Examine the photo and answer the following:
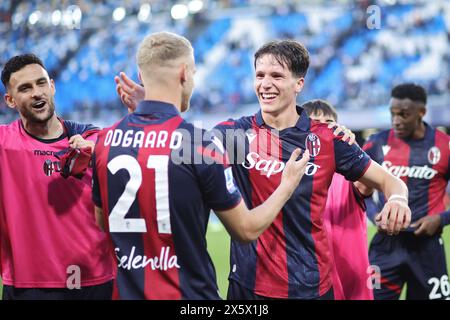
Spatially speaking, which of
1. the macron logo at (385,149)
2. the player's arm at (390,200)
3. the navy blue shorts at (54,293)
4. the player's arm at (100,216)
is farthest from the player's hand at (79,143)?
the macron logo at (385,149)

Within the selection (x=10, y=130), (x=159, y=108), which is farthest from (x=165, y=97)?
(x=10, y=130)

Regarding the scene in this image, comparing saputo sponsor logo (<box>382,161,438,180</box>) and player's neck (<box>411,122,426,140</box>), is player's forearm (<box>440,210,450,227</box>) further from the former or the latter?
player's neck (<box>411,122,426,140</box>)

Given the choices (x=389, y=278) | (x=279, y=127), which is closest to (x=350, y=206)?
(x=279, y=127)

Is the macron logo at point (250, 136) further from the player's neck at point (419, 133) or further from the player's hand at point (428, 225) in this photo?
the player's neck at point (419, 133)

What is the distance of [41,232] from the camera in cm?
430

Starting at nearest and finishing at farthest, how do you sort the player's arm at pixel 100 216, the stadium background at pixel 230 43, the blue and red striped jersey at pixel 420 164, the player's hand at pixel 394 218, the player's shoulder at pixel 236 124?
the player's arm at pixel 100 216
the player's hand at pixel 394 218
the player's shoulder at pixel 236 124
the blue and red striped jersey at pixel 420 164
the stadium background at pixel 230 43

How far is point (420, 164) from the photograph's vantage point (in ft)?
21.1

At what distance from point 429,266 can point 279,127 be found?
2.70m

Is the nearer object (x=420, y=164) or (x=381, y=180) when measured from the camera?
(x=381, y=180)

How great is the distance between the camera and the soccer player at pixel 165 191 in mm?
3041

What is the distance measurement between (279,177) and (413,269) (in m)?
2.70

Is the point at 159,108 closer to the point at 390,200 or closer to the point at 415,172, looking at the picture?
the point at 390,200

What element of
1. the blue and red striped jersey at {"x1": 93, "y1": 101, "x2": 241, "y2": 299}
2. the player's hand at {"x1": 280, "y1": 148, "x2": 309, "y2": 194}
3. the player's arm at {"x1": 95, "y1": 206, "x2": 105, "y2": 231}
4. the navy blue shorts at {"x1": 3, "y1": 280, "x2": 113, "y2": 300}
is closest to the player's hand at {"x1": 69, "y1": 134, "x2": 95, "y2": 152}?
the player's arm at {"x1": 95, "y1": 206, "x2": 105, "y2": 231}

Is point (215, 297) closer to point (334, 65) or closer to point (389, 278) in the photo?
point (389, 278)
